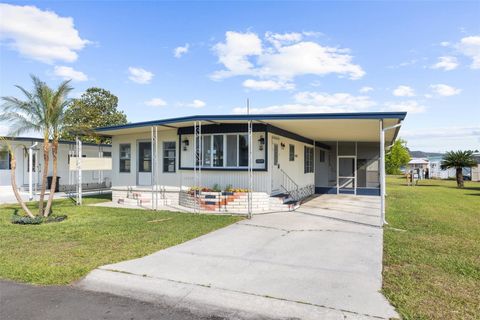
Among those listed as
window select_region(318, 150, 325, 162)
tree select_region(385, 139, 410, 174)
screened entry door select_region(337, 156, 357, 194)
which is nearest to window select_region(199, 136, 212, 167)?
screened entry door select_region(337, 156, 357, 194)

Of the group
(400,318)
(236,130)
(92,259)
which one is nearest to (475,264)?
(400,318)

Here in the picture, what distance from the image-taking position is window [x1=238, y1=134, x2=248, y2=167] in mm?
11898

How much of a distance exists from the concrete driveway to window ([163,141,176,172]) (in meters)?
6.59

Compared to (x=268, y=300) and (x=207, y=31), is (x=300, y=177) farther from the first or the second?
(x=268, y=300)

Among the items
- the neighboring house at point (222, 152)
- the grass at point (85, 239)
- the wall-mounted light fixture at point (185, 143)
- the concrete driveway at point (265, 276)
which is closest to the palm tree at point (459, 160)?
the neighboring house at point (222, 152)

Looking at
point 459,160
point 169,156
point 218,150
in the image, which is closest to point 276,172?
point 218,150

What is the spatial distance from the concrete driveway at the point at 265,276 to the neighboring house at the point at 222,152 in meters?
4.14

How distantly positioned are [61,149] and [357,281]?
66.6 feet

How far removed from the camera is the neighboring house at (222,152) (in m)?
11.0

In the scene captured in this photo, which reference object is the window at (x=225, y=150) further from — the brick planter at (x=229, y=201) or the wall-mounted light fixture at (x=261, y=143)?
the brick planter at (x=229, y=201)

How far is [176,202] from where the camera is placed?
42.4 ft

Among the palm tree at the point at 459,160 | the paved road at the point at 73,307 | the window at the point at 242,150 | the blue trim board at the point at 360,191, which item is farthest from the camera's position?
the palm tree at the point at 459,160

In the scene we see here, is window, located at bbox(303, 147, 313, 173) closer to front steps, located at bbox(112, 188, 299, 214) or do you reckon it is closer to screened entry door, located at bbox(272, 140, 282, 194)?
screened entry door, located at bbox(272, 140, 282, 194)

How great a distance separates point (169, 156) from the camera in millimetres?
13695
